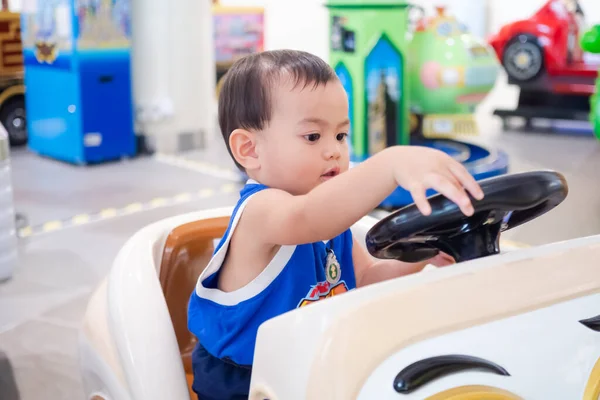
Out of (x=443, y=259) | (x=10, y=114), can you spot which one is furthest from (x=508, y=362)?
(x=10, y=114)

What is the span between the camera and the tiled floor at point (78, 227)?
1.85m

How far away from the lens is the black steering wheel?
739 mm

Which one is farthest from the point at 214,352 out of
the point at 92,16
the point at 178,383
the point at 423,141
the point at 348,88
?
the point at 92,16

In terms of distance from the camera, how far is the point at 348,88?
3.17 metres

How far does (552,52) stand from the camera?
16.4 feet

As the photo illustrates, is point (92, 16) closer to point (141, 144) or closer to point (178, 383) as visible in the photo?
point (141, 144)

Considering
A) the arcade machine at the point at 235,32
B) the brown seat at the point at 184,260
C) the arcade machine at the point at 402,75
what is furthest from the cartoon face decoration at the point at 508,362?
the arcade machine at the point at 235,32

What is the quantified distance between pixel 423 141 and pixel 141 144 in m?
1.63

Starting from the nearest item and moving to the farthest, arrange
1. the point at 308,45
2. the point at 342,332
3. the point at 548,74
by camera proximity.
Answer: the point at 342,332 < the point at 548,74 < the point at 308,45

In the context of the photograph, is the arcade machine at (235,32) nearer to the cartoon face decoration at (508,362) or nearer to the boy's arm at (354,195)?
the boy's arm at (354,195)

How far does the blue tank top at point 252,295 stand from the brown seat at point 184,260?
0.73ft

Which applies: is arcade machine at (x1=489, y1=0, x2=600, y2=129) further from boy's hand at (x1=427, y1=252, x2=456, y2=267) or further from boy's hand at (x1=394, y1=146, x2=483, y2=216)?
boy's hand at (x1=394, y1=146, x2=483, y2=216)

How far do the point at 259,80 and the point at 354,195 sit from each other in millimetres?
257

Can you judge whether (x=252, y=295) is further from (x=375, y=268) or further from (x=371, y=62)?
(x=371, y=62)
